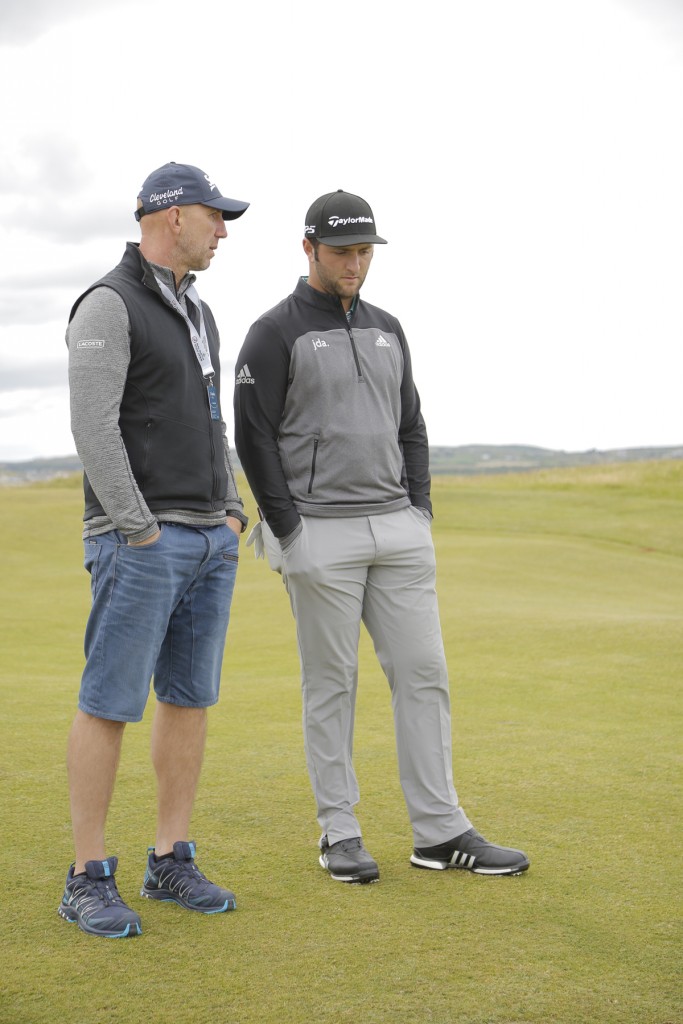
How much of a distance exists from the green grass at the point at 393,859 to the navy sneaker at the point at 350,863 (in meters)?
0.05

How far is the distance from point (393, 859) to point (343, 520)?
1279 millimetres

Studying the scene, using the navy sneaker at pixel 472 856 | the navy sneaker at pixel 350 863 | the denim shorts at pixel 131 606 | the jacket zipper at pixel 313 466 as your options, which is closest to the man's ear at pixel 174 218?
the jacket zipper at pixel 313 466

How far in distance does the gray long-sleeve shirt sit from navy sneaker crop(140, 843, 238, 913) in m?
1.09

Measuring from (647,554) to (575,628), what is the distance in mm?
8816

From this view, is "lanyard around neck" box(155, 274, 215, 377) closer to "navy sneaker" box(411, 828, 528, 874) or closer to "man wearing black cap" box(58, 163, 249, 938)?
"man wearing black cap" box(58, 163, 249, 938)

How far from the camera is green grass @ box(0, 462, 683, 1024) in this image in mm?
2816

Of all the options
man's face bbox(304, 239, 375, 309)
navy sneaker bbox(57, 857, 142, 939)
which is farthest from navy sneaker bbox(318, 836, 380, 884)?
man's face bbox(304, 239, 375, 309)

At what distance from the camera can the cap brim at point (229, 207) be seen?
369 centimetres

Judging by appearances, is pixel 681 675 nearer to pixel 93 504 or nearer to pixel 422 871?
pixel 422 871

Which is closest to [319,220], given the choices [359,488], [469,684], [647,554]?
[359,488]

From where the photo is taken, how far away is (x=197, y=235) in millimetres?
3703

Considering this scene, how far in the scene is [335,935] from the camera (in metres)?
3.22

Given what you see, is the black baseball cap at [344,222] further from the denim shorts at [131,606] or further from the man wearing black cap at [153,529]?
the denim shorts at [131,606]

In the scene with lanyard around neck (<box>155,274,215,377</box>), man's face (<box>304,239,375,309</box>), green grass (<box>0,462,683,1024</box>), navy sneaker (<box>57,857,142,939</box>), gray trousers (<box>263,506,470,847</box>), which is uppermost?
man's face (<box>304,239,375,309</box>)
